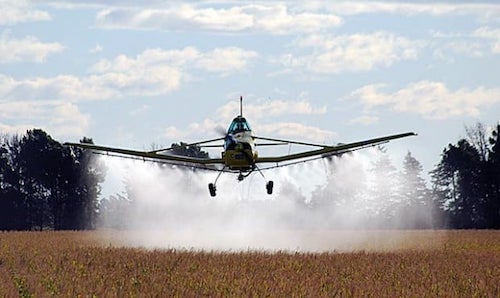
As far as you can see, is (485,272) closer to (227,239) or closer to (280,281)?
(280,281)

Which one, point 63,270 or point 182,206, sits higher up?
point 182,206

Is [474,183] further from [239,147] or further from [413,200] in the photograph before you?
[239,147]

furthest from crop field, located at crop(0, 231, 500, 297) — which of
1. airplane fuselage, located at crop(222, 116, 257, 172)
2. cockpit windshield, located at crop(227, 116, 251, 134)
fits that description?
cockpit windshield, located at crop(227, 116, 251, 134)

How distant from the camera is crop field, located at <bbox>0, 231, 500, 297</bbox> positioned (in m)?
28.1

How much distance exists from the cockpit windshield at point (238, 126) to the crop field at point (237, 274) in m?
6.44

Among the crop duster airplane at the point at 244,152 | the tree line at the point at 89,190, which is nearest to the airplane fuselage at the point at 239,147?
the crop duster airplane at the point at 244,152

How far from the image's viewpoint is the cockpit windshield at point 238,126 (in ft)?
149

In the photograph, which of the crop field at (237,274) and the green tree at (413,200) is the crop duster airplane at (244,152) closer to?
the crop field at (237,274)

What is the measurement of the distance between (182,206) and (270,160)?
36.6 m

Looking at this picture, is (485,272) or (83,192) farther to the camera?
(83,192)

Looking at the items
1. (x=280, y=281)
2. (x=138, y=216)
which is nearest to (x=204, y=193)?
(x=138, y=216)

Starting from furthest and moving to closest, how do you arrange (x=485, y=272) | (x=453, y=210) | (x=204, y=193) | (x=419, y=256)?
1. (x=453, y=210)
2. (x=204, y=193)
3. (x=419, y=256)
4. (x=485, y=272)

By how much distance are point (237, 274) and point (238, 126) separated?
13.5m

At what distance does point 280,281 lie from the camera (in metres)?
30.6
